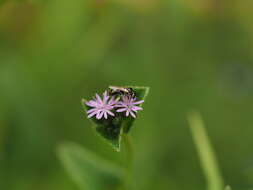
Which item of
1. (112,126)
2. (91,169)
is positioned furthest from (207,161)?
(112,126)

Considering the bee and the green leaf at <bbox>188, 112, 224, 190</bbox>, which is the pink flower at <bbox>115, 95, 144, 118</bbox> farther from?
the green leaf at <bbox>188, 112, 224, 190</bbox>

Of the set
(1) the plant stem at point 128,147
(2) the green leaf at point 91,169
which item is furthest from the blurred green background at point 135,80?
(1) the plant stem at point 128,147

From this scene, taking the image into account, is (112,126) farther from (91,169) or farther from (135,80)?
(135,80)

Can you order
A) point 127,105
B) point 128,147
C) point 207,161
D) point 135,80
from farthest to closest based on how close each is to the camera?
point 135,80 → point 207,161 → point 128,147 → point 127,105

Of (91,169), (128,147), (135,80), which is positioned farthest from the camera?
(135,80)

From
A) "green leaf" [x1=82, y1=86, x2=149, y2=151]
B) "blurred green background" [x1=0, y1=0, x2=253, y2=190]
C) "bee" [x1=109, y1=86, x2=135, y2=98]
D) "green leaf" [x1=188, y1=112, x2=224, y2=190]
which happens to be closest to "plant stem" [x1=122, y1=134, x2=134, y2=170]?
"green leaf" [x1=82, y1=86, x2=149, y2=151]
